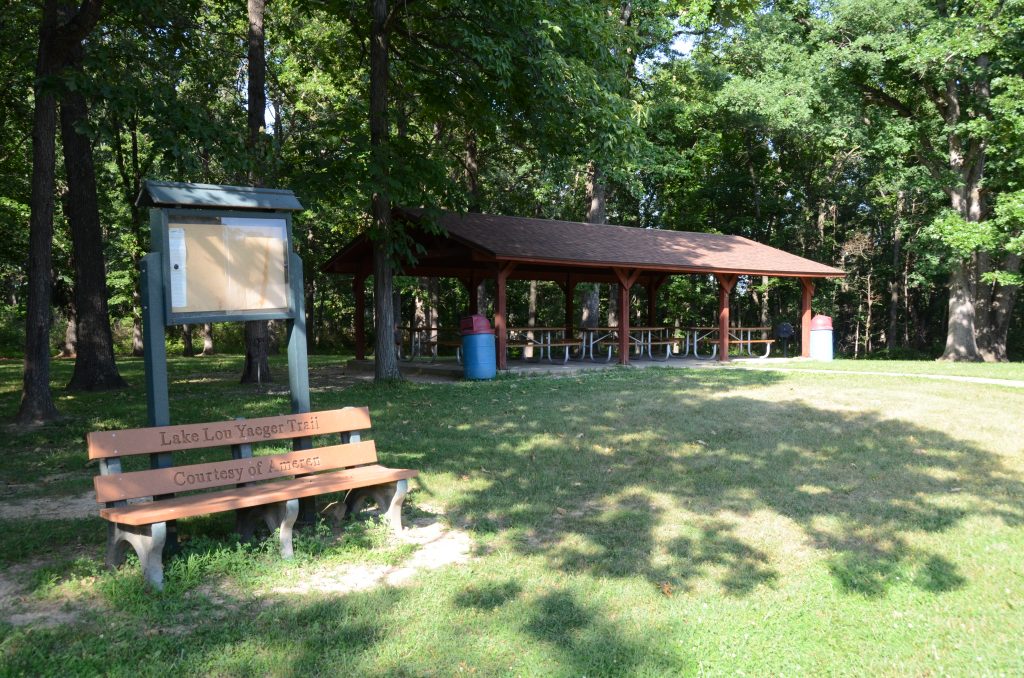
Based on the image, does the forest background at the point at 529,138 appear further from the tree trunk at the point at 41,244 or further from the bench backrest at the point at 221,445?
the bench backrest at the point at 221,445

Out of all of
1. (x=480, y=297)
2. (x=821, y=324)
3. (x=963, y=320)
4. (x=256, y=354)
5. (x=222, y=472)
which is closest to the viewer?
(x=222, y=472)

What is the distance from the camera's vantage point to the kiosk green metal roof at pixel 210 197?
4.43 meters

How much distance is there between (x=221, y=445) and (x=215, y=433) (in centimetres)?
26

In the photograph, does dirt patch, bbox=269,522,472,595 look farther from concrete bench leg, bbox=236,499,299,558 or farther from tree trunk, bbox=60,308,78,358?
tree trunk, bbox=60,308,78,358

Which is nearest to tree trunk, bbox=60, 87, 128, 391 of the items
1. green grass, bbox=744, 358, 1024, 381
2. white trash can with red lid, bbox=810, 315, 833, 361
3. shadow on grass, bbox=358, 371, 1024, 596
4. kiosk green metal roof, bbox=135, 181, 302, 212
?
shadow on grass, bbox=358, 371, 1024, 596

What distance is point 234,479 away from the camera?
436cm

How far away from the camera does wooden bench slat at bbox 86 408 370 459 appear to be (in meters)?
3.98

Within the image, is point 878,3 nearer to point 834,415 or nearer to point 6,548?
point 834,415

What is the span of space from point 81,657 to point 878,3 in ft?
73.6

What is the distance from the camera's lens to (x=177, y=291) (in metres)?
4.55

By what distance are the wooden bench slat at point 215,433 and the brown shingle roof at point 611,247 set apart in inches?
379

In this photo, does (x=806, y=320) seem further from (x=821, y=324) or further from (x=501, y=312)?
A: (x=501, y=312)

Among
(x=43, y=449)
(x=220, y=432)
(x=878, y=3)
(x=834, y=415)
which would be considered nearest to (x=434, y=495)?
(x=220, y=432)

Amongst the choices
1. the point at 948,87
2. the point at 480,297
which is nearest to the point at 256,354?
the point at 480,297
